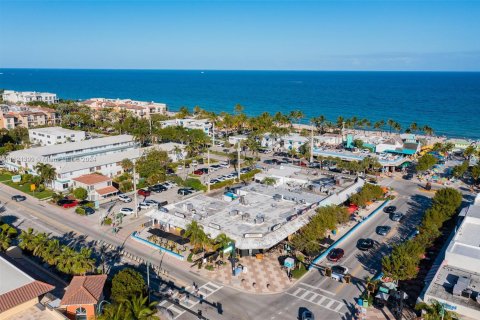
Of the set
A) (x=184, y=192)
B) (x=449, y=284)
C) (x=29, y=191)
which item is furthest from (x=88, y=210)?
(x=449, y=284)

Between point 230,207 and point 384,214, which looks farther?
point 384,214

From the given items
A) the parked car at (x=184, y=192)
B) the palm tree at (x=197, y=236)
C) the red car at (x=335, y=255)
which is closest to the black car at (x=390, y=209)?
the red car at (x=335, y=255)

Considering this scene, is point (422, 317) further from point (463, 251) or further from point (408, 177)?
point (408, 177)

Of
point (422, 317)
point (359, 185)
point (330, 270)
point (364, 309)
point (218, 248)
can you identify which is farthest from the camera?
point (359, 185)

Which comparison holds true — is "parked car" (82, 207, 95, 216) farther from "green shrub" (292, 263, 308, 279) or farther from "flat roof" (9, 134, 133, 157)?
"green shrub" (292, 263, 308, 279)

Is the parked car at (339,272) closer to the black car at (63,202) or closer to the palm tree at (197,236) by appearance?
the palm tree at (197,236)

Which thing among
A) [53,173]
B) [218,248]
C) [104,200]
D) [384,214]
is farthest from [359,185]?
[53,173]

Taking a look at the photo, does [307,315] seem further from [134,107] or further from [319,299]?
[134,107]
